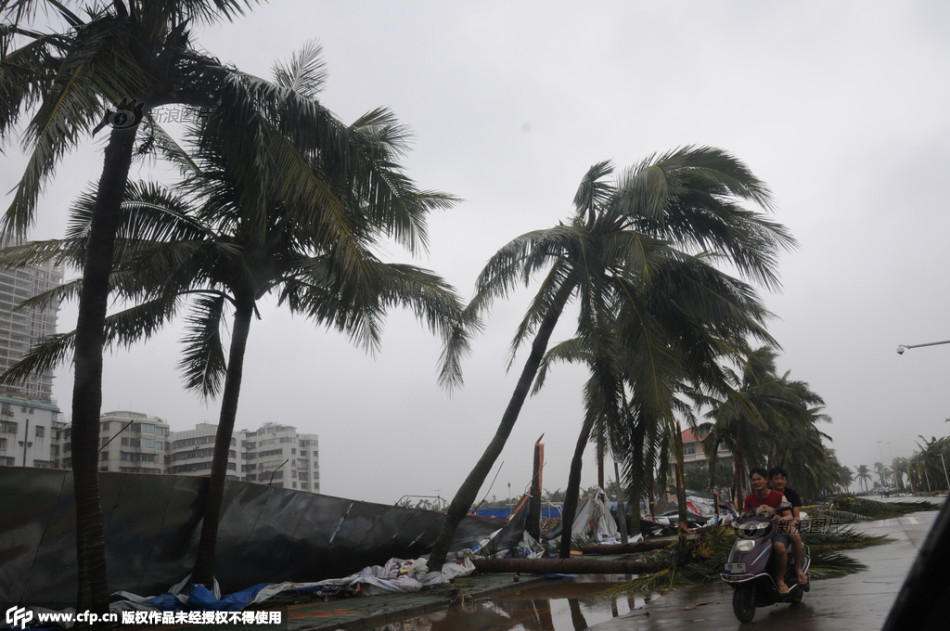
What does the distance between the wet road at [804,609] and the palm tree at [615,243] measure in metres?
4.24

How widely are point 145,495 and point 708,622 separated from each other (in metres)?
7.20

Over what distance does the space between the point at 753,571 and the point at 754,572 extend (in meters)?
0.01

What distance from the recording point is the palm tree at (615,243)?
12.2 metres

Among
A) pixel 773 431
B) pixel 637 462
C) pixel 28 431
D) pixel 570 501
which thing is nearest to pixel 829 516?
pixel 637 462

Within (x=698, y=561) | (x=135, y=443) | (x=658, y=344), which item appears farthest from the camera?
(x=135, y=443)

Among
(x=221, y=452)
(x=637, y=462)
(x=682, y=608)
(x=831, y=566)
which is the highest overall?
(x=221, y=452)

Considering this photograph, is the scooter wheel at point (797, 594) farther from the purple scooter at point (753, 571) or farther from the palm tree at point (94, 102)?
the palm tree at point (94, 102)

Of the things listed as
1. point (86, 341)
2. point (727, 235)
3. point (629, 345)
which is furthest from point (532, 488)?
point (86, 341)

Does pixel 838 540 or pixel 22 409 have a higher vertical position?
pixel 22 409

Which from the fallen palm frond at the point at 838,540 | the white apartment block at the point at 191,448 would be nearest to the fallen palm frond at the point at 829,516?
the fallen palm frond at the point at 838,540

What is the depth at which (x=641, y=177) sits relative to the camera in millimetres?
11992

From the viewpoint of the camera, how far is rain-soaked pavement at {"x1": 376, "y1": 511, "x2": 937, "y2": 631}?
6.21 meters

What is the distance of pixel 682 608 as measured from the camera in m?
7.77

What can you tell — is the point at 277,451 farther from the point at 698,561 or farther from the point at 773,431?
the point at 698,561
